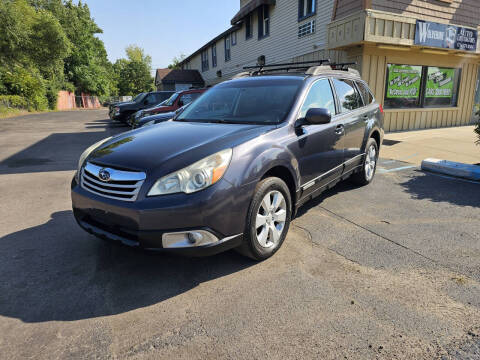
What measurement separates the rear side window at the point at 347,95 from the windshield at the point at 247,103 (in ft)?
2.99

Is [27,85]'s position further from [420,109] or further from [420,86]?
[420,109]

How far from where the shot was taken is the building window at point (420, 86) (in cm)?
1132

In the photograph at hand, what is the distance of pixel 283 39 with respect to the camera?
15594 millimetres

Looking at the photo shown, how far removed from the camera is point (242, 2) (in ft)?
70.5

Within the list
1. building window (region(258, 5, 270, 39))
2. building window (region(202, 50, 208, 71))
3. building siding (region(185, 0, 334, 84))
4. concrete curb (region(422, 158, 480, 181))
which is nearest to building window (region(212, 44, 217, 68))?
building window (region(202, 50, 208, 71))

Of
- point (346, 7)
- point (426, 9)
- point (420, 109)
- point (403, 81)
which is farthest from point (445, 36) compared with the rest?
point (346, 7)

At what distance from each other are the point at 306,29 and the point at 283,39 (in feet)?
6.89

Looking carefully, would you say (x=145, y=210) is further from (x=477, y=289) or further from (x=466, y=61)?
(x=466, y=61)

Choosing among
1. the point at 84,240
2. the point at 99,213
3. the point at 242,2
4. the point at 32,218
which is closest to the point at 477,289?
the point at 99,213

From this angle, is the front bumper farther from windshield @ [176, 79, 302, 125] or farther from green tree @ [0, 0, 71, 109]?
green tree @ [0, 0, 71, 109]

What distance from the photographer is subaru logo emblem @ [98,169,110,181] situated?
2.68 metres

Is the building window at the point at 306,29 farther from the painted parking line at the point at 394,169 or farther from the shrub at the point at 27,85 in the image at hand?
the shrub at the point at 27,85

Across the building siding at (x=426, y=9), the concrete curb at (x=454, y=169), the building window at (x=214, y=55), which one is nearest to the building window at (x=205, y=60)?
the building window at (x=214, y=55)

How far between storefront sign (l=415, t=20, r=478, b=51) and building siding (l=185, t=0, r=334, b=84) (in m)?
3.21
